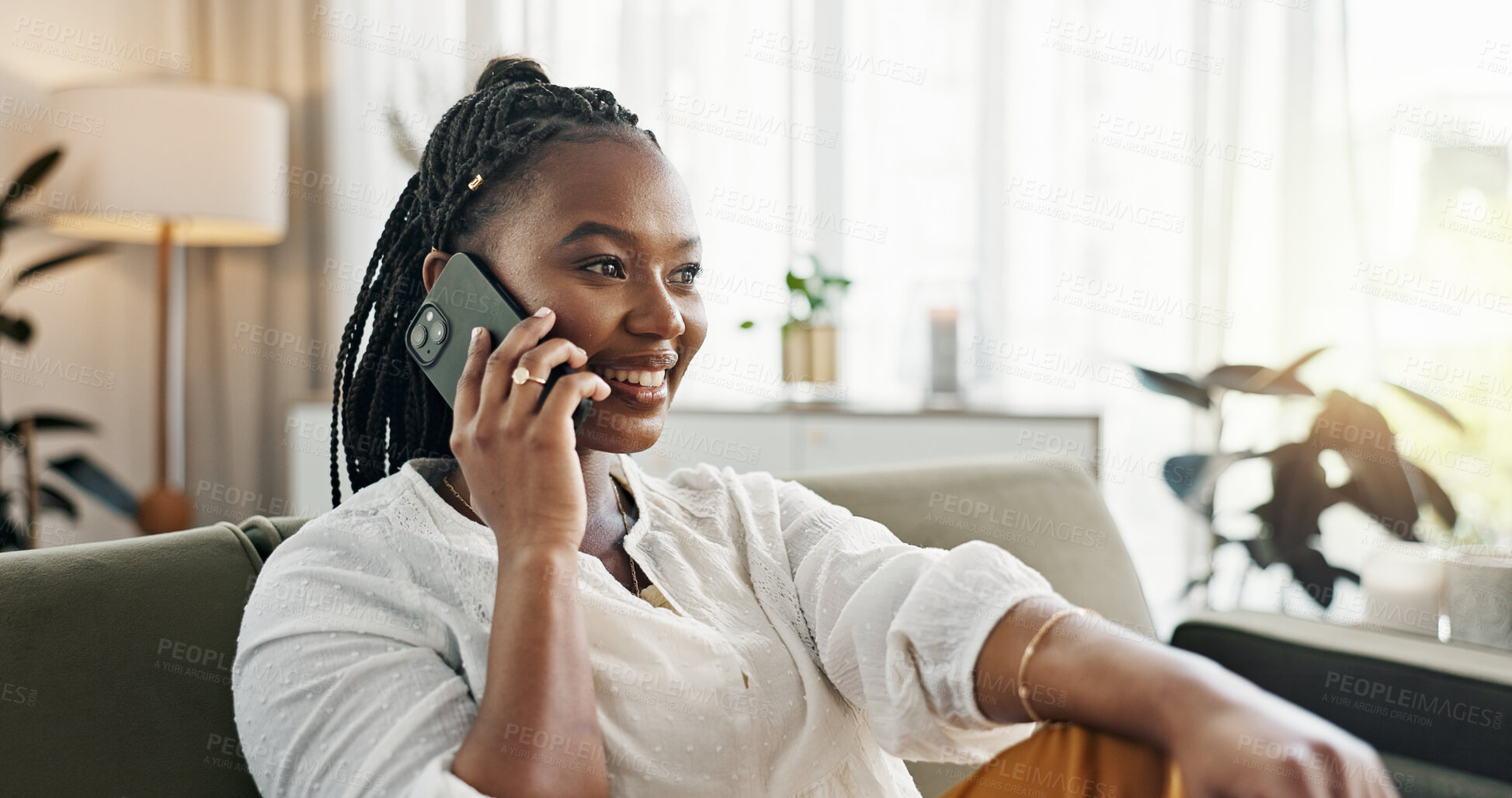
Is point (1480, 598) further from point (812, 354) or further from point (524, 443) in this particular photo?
point (812, 354)

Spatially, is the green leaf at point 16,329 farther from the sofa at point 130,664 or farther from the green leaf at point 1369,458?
the green leaf at point 1369,458

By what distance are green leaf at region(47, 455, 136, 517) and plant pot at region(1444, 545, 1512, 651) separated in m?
2.99

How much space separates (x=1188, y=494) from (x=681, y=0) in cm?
199

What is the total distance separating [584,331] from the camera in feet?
2.93

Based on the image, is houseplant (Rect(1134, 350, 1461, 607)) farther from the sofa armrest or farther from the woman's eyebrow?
A: the woman's eyebrow

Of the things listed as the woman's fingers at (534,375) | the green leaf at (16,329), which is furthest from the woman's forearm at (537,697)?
the green leaf at (16,329)

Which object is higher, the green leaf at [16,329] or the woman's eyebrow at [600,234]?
the woman's eyebrow at [600,234]

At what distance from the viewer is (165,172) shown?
274cm

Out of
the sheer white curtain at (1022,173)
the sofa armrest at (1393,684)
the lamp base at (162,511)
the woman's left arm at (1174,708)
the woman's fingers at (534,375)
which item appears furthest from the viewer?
the lamp base at (162,511)

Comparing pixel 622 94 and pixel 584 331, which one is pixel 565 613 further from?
pixel 622 94

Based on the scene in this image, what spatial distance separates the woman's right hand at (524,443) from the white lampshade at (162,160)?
2.39 metres

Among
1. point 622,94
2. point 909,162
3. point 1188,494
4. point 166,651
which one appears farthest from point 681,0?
point 166,651

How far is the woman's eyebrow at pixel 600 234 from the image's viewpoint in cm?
89

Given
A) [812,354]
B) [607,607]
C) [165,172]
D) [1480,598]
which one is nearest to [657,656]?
[607,607]
